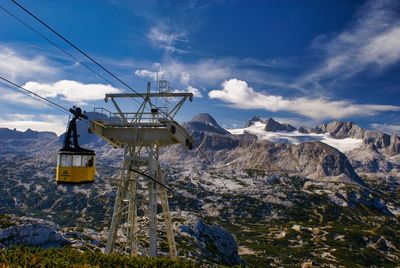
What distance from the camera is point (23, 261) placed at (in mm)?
17156

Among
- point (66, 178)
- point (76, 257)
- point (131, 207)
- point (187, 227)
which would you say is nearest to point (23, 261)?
point (76, 257)

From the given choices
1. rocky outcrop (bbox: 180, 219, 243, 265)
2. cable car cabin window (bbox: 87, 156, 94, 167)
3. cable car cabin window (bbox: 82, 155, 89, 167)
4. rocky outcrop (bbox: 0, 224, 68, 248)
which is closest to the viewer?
cable car cabin window (bbox: 82, 155, 89, 167)

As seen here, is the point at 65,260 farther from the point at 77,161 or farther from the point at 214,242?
the point at 214,242

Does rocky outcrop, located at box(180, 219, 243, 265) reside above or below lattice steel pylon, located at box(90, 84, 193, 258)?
below

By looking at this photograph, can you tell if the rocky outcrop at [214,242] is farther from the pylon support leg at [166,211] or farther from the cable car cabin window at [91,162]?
the cable car cabin window at [91,162]

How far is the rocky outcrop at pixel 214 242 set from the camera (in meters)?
97.8

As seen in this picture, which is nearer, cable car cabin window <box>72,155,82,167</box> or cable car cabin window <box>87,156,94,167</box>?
cable car cabin window <box>72,155,82,167</box>

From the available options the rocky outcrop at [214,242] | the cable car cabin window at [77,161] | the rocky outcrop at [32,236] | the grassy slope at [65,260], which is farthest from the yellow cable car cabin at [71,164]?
the rocky outcrop at [214,242]

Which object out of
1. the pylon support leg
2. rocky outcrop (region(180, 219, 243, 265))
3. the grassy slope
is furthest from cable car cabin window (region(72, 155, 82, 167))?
rocky outcrop (region(180, 219, 243, 265))

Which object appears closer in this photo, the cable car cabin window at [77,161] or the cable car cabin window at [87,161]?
the cable car cabin window at [77,161]

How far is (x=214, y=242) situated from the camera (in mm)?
106188

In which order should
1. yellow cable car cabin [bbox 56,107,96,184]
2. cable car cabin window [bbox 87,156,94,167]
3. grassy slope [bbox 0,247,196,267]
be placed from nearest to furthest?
grassy slope [bbox 0,247,196,267] → yellow cable car cabin [bbox 56,107,96,184] → cable car cabin window [bbox 87,156,94,167]

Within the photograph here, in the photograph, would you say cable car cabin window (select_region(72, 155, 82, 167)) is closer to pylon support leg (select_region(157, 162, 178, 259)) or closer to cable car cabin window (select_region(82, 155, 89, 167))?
cable car cabin window (select_region(82, 155, 89, 167))

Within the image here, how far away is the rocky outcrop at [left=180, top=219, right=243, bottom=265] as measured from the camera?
97.8 meters
